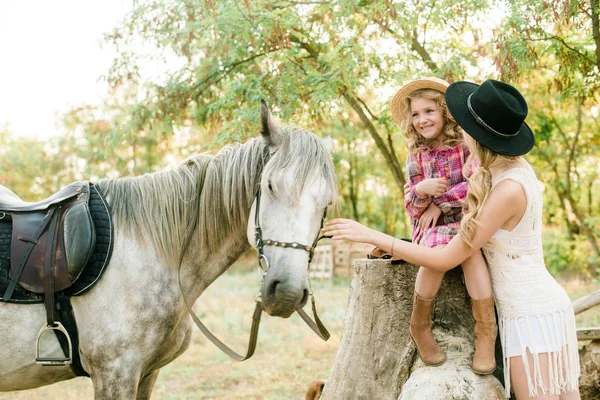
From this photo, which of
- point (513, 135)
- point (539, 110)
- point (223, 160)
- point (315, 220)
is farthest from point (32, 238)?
point (539, 110)

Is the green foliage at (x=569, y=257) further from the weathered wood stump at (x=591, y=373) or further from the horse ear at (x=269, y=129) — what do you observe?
the horse ear at (x=269, y=129)

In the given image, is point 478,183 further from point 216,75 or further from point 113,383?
point 216,75

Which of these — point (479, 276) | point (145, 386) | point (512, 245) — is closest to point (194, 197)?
point (145, 386)

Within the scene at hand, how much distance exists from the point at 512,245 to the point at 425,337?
654 mm

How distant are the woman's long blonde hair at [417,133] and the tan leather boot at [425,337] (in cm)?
90

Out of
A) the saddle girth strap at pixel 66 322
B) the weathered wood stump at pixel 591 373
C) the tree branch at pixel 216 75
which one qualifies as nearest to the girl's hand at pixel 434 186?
the saddle girth strap at pixel 66 322

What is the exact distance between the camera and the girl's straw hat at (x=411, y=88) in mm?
2859

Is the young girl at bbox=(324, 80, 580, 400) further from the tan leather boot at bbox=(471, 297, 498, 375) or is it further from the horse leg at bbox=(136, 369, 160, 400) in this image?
the horse leg at bbox=(136, 369, 160, 400)

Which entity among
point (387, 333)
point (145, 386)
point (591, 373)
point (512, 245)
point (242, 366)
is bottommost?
point (242, 366)

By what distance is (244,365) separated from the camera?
7082 millimetres

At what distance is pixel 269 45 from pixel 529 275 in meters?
4.51

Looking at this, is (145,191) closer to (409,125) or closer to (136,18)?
(409,125)

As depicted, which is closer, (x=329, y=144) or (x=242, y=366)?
(x=329, y=144)

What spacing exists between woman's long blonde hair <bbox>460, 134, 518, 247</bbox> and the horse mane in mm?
711
